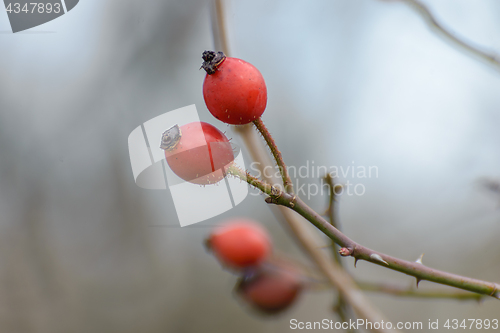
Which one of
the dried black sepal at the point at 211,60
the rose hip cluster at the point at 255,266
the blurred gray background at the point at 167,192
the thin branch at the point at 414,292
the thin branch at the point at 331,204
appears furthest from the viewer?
the blurred gray background at the point at 167,192

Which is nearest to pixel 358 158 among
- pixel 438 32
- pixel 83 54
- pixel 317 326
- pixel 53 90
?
pixel 317 326

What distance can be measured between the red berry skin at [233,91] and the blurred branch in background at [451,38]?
105 cm

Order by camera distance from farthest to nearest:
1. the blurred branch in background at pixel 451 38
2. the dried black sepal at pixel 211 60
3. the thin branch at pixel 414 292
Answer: the blurred branch in background at pixel 451 38 < the thin branch at pixel 414 292 < the dried black sepal at pixel 211 60

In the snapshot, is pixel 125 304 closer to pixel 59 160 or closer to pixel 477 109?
pixel 59 160

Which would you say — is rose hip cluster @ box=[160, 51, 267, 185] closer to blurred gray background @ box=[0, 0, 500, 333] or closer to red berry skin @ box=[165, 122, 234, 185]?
red berry skin @ box=[165, 122, 234, 185]

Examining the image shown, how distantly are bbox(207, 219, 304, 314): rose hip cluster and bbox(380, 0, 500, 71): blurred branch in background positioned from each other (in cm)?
124

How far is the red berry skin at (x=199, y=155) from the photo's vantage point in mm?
833

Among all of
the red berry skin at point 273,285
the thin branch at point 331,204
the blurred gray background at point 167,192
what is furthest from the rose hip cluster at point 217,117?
the blurred gray background at point 167,192

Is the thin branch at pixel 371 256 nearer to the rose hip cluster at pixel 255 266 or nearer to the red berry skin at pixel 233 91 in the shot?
the red berry skin at pixel 233 91

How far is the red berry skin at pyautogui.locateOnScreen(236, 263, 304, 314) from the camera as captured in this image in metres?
1.69

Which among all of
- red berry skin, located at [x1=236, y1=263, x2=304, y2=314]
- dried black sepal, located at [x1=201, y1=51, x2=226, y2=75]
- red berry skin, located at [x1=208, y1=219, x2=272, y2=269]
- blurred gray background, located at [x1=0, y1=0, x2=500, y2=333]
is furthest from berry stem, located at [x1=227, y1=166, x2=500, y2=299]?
blurred gray background, located at [x1=0, y1=0, x2=500, y2=333]

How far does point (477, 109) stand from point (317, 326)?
8.30 feet

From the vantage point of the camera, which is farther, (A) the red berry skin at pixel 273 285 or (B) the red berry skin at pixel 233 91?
(A) the red berry skin at pixel 273 285

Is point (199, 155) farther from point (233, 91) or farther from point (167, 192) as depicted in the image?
point (167, 192)
